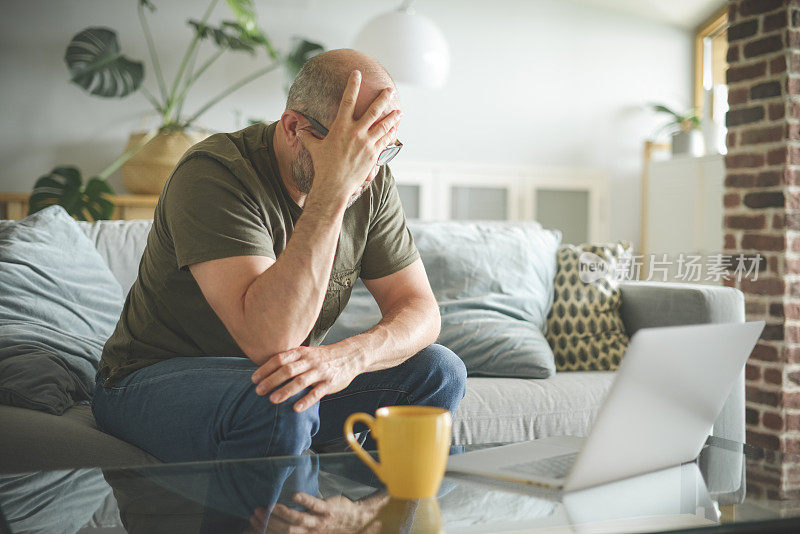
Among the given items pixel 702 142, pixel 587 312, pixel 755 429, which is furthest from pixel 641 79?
pixel 587 312

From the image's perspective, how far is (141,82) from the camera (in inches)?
160

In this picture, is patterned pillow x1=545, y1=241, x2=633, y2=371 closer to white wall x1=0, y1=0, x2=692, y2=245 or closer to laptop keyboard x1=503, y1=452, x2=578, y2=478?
laptop keyboard x1=503, y1=452, x2=578, y2=478

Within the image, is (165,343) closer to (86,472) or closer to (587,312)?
(86,472)

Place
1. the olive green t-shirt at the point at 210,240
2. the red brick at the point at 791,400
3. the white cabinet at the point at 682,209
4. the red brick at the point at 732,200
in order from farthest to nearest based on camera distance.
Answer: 1. the white cabinet at the point at 682,209
2. the red brick at the point at 732,200
3. the red brick at the point at 791,400
4. the olive green t-shirt at the point at 210,240

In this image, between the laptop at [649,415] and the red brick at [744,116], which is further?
the red brick at [744,116]

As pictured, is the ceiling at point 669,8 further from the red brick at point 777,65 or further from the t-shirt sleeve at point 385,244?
the t-shirt sleeve at point 385,244

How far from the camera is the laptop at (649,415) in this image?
0.83 metres

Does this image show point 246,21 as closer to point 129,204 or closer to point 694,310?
point 129,204

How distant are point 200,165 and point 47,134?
134 inches

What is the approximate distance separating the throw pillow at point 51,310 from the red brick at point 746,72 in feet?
7.62

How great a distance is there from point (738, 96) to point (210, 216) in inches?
91.9

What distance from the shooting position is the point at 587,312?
2.28 metres

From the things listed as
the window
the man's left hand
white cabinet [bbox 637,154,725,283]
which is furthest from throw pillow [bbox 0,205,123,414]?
the window

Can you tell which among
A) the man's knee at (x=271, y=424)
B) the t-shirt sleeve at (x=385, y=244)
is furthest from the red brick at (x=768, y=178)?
the man's knee at (x=271, y=424)
